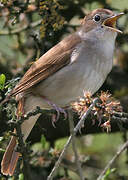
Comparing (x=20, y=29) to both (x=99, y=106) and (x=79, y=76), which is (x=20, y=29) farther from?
(x=99, y=106)

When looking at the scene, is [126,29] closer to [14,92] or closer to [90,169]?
[90,169]

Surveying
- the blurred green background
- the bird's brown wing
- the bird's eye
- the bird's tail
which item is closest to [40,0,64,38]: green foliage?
the blurred green background

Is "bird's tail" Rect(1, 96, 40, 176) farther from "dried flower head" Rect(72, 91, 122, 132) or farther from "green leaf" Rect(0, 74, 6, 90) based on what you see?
"dried flower head" Rect(72, 91, 122, 132)

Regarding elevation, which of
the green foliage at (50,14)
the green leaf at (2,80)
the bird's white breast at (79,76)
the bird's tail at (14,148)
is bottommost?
the bird's tail at (14,148)

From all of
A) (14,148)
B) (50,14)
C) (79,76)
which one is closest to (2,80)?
(14,148)

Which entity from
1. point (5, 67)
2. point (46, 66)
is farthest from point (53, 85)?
point (5, 67)

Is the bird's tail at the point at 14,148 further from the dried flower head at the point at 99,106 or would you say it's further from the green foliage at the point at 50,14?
the dried flower head at the point at 99,106

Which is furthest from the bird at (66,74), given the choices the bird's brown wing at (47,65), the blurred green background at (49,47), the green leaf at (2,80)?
the green leaf at (2,80)
